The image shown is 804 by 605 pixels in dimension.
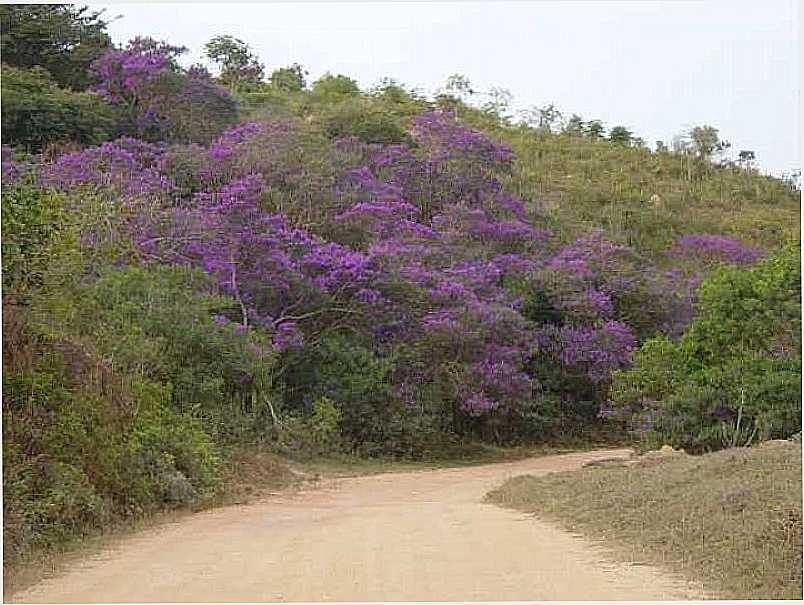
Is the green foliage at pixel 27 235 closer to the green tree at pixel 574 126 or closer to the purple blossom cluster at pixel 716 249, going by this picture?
the purple blossom cluster at pixel 716 249

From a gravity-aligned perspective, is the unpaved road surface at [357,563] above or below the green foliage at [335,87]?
below

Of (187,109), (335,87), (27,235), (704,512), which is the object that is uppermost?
(335,87)

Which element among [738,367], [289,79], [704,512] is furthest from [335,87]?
[704,512]

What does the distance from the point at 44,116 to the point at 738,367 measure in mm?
12232

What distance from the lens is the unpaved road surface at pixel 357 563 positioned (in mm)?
5863

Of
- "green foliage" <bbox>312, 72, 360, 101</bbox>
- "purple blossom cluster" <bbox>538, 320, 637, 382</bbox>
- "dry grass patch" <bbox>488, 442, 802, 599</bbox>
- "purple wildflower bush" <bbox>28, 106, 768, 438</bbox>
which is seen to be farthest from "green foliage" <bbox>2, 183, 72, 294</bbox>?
"green foliage" <bbox>312, 72, 360, 101</bbox>

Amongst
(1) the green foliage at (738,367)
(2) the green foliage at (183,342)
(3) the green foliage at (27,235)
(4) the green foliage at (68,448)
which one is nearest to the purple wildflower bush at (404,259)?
(2) the green foliage at (183,342)

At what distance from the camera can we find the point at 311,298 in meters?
15.8

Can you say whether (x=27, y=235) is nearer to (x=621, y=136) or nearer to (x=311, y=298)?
(x=311, y=298)

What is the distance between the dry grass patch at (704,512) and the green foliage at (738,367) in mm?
923

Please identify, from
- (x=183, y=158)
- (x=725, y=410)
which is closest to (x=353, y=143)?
(x=183, y=158)

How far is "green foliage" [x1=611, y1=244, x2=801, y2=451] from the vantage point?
11367 millimetres

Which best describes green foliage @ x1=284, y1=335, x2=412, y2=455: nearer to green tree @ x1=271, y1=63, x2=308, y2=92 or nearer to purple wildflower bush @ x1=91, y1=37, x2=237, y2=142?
purple wildflower bush @ x1=91, y1=37, x2=237, y2=142

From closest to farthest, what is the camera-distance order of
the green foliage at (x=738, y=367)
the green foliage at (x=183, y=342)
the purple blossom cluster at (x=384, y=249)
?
the green foliage at (x=183, y=342) < the green foliage at (x=738, y=367) < the purple blossom cluster at (x=384, y=249)
